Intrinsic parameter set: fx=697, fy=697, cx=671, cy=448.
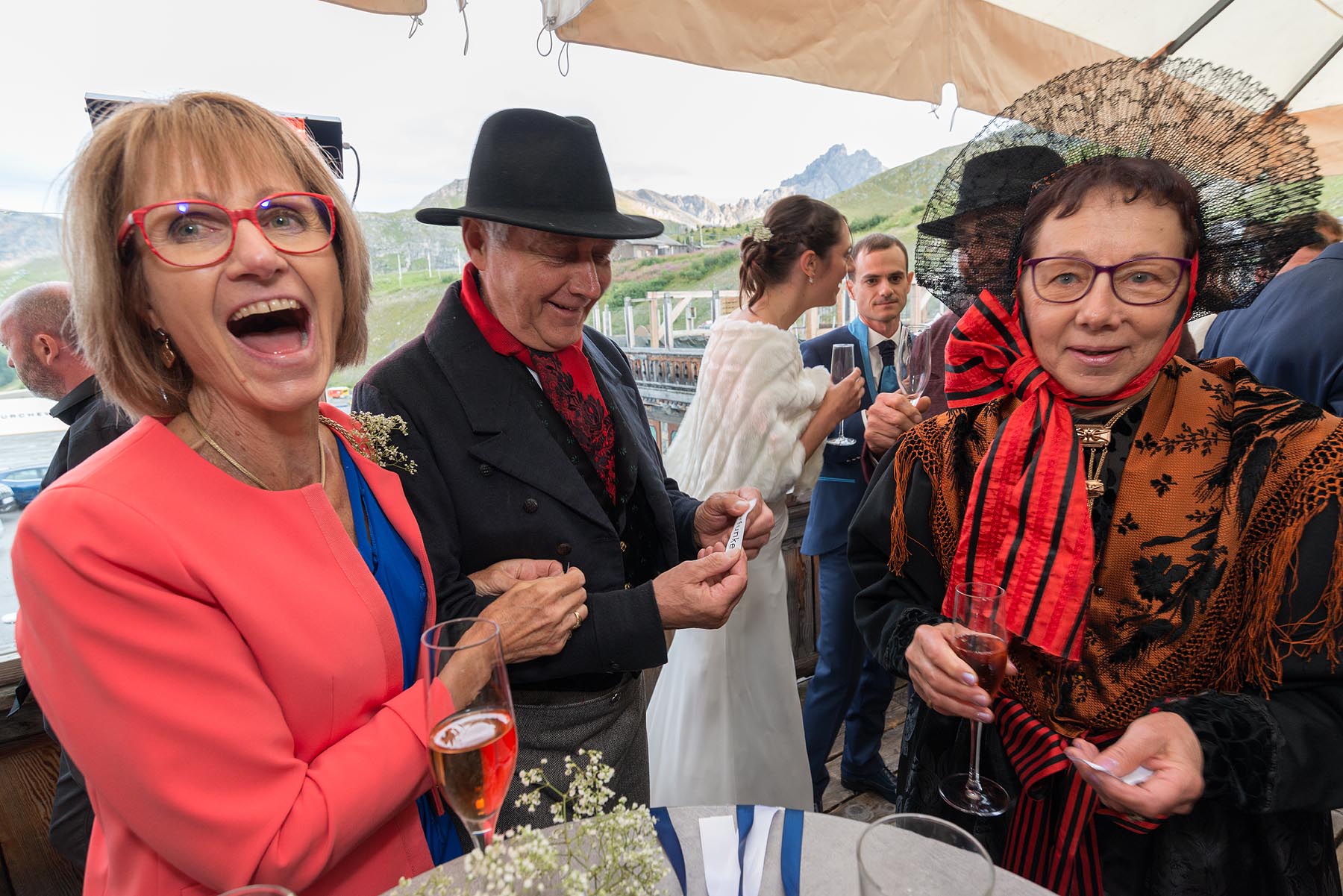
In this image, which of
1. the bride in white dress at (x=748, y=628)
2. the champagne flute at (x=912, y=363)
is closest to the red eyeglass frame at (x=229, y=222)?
the bride in white dress at (x=748, y=628)

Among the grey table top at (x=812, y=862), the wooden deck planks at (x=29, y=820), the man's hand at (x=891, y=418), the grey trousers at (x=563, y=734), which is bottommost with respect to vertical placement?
the wooden deck planks at (x=29, y=820)

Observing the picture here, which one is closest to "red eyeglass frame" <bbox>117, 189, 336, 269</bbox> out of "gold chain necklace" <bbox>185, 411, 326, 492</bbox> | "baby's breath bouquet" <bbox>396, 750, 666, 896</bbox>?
"gold chain necklace" <bbox>185, 411, 326, 492</bbox>

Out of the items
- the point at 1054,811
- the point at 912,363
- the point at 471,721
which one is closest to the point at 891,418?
the point at 912,363

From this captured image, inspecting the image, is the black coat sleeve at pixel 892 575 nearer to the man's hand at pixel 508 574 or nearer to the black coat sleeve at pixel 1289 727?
the black coat sleeve at pixel 1289 727

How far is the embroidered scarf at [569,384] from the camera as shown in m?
1.67

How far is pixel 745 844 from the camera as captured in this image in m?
1.11

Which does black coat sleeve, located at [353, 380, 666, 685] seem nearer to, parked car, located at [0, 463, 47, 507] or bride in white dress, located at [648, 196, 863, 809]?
bride in white dress, located at [648, 196, 863, 809]

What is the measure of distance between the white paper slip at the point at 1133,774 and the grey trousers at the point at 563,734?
86 centimetres

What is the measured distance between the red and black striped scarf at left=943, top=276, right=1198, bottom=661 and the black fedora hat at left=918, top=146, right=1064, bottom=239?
221 millimetres

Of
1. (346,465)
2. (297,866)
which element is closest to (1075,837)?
(297,866)

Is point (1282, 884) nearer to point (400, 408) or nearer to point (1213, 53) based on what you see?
point (400, 408)

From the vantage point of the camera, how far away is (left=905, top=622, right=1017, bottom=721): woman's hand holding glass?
136 centimetres

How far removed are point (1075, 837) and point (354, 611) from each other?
1396 millimetres

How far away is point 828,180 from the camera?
379 cm
